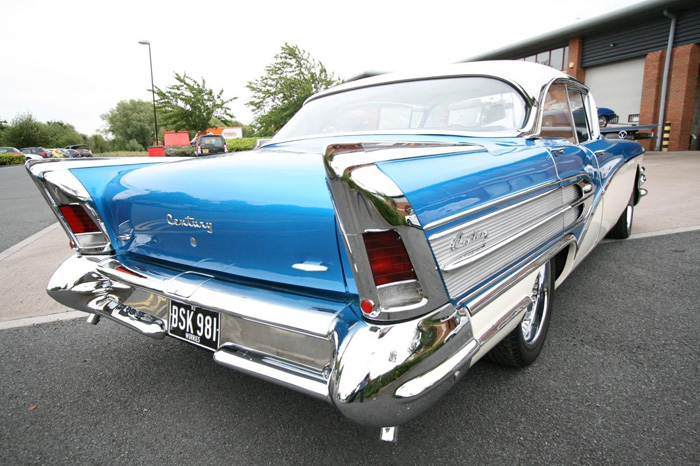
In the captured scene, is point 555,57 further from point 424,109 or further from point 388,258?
point 388,258

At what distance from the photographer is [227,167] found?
1.78 metres

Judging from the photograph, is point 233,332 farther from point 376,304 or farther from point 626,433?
point 626,433

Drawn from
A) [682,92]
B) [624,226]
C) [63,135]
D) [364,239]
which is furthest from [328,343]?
[63,135]

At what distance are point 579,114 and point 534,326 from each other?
183cm

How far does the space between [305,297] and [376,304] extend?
354 millimetres

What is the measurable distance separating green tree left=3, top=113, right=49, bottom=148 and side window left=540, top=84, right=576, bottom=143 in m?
68.2

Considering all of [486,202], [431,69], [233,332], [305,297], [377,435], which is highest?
[431,69]

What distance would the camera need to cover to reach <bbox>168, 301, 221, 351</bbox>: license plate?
1.63 metres

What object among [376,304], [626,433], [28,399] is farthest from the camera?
[28,399]

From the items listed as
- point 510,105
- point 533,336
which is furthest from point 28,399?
point 510,105

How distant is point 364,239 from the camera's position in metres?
1.19

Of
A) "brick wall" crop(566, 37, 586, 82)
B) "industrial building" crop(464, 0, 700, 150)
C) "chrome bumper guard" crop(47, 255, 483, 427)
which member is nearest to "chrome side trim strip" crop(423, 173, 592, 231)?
"chrome bumper guard" crop(47, 255, 483, 427)

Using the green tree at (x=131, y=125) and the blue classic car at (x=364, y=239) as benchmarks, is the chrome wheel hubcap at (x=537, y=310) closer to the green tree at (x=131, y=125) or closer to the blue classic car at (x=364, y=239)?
the blue classic car at (x=364, y=239)

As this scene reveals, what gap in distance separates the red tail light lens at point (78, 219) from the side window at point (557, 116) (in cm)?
244
